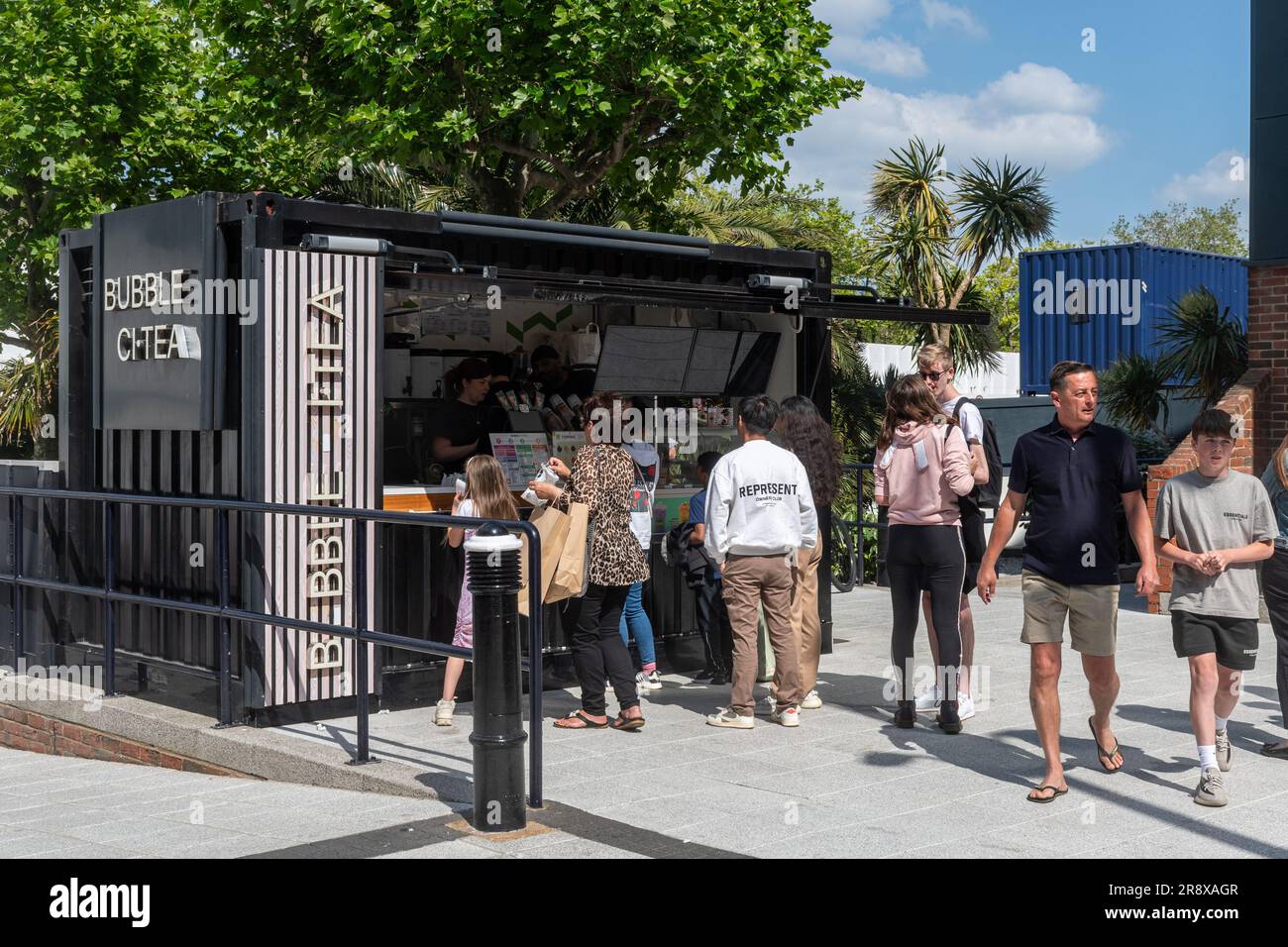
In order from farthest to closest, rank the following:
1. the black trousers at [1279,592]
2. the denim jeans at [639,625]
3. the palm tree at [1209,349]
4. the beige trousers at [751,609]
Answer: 1. the palm tree at [1209,349]
2. the denim jeans at [639,625]
3. the beige trousers at [751,609]
4. the black trousers at [1279,592]

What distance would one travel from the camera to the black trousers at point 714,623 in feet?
28.9

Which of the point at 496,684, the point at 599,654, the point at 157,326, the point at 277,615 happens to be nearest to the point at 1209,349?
the point at 599,654

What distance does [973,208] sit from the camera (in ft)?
91.1

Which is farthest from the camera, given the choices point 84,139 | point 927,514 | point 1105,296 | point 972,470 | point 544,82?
point 1105,296

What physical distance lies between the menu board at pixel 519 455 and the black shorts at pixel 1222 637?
14.8 ft

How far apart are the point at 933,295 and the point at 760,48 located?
11654 mm

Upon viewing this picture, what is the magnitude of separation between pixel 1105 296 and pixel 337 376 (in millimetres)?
21023

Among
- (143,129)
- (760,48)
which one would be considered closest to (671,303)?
(760,48)

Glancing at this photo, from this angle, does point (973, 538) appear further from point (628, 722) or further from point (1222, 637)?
point (628, 722)

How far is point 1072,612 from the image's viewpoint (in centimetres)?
606

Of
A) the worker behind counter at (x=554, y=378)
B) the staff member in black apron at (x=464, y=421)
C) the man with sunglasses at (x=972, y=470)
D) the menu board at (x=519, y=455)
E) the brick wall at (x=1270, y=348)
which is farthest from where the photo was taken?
the brick wall at (x=1270, y=348)

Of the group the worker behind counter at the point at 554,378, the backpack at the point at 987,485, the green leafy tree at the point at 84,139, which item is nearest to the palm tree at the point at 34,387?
the green leafy tree at the point at 84,139

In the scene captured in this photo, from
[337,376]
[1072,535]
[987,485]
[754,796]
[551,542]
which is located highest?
[337,376]

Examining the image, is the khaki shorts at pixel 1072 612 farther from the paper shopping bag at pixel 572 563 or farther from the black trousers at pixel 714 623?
the black trousers at pixel 714 623
